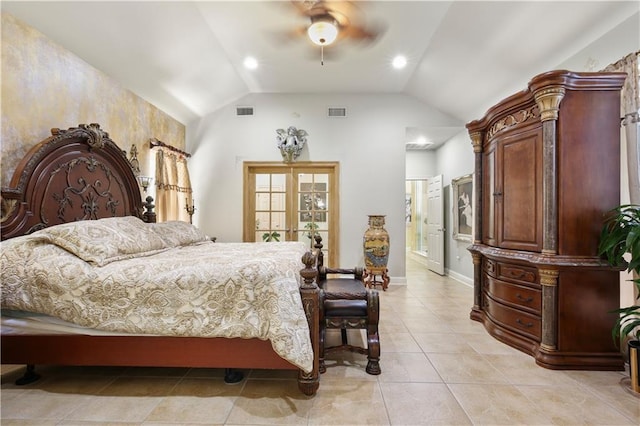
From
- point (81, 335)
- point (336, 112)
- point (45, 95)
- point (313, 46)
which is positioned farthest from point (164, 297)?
point (336, 112)

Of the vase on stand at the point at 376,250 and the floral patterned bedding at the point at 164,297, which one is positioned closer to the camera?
the floral patterned bedding at the point at 164,297

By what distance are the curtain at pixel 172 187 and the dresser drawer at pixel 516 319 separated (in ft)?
13.8

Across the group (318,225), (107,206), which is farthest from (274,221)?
(107,206)

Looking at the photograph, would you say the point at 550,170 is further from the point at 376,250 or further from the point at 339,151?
the point at 339,151

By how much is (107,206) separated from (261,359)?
234 cm

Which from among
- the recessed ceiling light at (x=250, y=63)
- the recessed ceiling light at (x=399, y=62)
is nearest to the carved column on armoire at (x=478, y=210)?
the recessed ceiling light at (x=399, y=62)

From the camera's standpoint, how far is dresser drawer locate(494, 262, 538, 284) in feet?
8.21

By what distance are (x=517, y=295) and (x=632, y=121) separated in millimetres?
1597

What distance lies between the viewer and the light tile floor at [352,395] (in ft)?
5.61

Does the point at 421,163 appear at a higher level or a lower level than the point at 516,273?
higher

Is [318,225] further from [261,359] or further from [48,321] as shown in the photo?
[48,321]

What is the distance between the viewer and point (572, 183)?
2.30 metres

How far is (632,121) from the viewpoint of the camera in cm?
225

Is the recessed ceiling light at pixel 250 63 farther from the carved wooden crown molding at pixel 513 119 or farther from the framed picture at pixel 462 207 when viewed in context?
the framed picture at pixel 462 207
